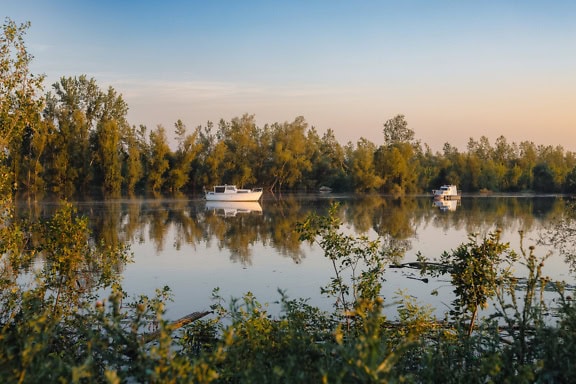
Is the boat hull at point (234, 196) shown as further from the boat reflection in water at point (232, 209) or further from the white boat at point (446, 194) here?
the white boat at point (446, 194)

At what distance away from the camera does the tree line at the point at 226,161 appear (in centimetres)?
7412

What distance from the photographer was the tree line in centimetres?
7412

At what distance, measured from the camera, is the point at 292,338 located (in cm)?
482

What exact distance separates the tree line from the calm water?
32786 mm

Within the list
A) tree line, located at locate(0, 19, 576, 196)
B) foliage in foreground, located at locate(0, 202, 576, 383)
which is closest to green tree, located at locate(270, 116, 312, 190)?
tree line, located at locate(0, 19, 576, 196)

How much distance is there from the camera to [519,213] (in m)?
43.0

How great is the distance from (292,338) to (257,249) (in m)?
19.2

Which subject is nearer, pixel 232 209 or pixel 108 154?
pixel 232 209

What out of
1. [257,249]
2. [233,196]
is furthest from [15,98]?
[233,196]

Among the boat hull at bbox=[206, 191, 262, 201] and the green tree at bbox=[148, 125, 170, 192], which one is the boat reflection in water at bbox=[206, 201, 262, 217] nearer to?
the boat hull at bbox=[206, 191, 262, 201]

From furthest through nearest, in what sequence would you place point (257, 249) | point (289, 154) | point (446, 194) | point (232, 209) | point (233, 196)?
point (289, 154), point (446, 194), point (233, 196), point (232, 209), point (257, 249)

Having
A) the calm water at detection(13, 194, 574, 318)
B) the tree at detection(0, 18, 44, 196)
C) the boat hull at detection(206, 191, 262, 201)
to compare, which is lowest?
the calm water at detection(13, 194, 574, 318)

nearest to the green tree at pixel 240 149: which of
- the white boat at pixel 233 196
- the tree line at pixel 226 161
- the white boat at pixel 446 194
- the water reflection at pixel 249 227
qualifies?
the tree line at pixel 226 161

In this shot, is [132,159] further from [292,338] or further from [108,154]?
[292,338]
